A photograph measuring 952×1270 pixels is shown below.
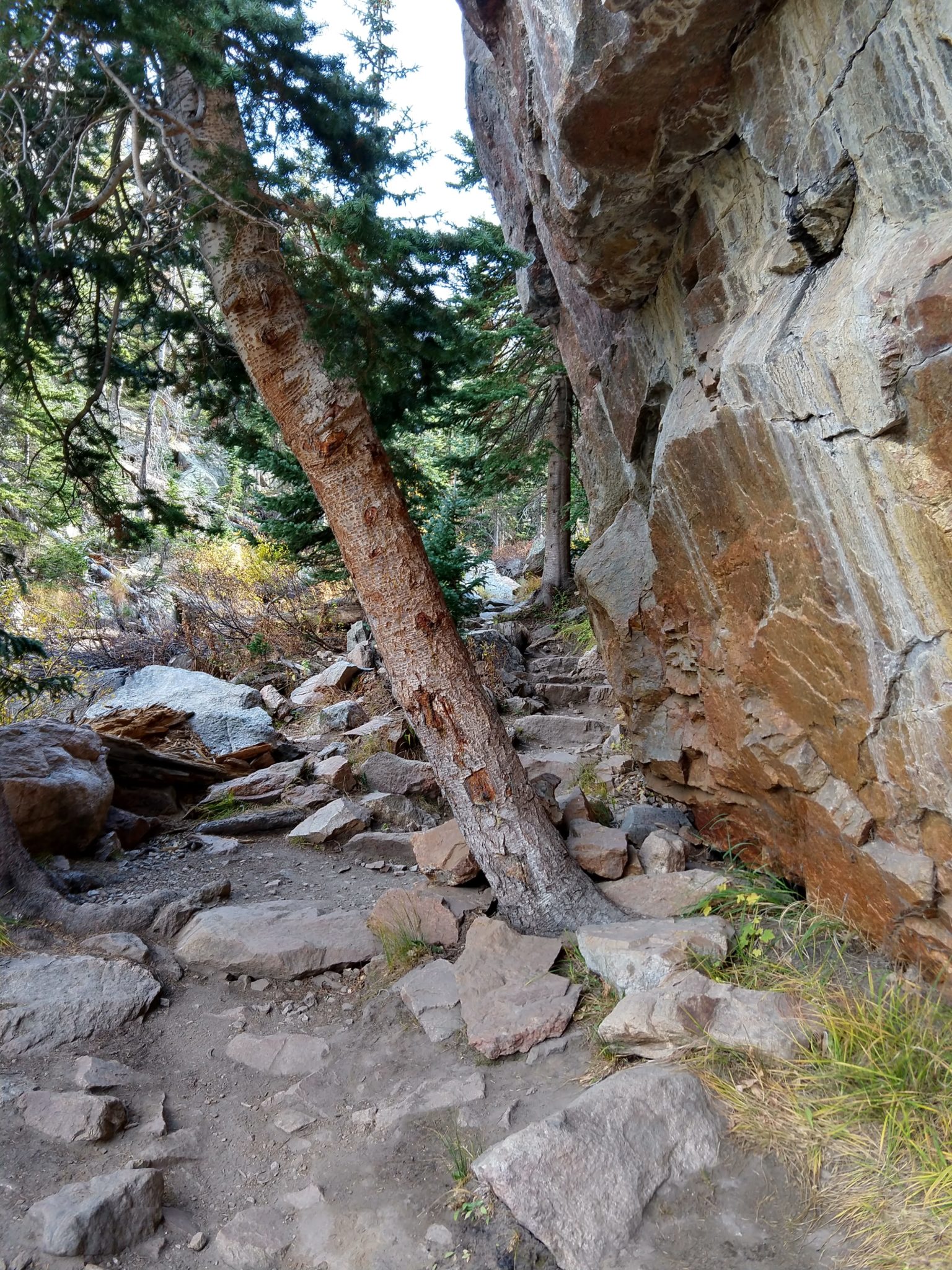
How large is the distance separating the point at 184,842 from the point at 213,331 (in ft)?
15.7

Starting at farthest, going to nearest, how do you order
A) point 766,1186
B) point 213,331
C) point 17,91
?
point 213,331
point 17,91
point 766,1186

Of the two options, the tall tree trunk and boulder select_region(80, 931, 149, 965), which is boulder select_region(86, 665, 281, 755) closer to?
boulder select_region(80, 931, 149, 965)

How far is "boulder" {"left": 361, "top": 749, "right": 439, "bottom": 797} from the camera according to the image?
8391 millimetres

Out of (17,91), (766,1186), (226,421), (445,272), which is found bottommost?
(766,1186)

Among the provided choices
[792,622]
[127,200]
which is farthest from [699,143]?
[127,200]

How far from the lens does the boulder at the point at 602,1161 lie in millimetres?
2877

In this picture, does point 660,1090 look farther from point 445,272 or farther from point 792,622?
point 445,272

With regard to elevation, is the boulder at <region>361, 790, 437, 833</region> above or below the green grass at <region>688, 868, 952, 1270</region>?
above

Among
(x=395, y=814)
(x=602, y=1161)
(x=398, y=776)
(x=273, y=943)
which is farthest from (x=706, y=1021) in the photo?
(x=398, y=776)

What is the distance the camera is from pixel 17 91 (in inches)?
202

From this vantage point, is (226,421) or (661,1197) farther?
(226,421)

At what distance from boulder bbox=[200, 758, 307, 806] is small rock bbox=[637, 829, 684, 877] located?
467 cm

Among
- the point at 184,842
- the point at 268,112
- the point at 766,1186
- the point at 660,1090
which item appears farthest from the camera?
the point at 184,842

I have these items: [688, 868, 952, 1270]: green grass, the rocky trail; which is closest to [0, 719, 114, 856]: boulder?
the rocky trail
